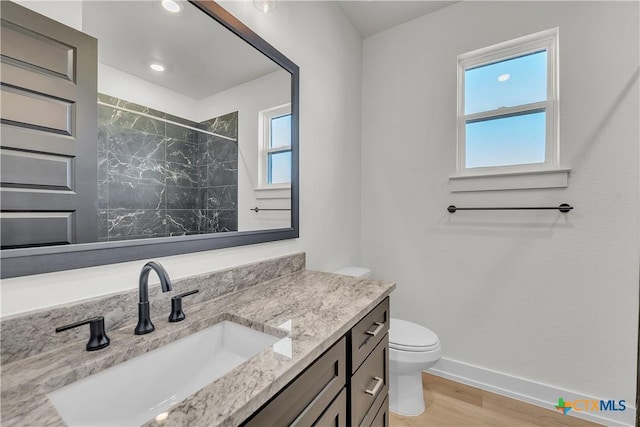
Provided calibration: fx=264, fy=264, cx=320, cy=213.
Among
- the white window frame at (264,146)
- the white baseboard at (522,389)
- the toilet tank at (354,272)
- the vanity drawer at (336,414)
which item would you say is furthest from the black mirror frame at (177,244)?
the white baseboard at (522,389)

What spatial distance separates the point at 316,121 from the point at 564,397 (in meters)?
2.35

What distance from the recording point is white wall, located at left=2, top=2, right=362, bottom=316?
803mm

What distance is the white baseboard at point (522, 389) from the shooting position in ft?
4.99

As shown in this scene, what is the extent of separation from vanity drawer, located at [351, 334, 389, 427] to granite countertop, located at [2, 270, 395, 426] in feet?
0.77

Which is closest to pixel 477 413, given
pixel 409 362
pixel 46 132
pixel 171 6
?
pixel 409 362

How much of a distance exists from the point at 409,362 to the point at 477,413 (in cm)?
62

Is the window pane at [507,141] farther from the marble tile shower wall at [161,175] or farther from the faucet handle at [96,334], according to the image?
the faucet handle at [96,334]

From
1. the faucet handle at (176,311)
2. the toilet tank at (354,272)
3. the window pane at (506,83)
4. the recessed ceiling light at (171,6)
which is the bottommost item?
the toilet tank at (354,272)

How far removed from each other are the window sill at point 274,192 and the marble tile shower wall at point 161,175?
0.16m

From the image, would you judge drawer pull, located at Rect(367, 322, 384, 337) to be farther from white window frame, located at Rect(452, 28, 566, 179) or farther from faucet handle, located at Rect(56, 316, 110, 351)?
white window frame, located at Rect(452, 28, 566, 179)

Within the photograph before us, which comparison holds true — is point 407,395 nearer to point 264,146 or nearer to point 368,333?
point 368,333

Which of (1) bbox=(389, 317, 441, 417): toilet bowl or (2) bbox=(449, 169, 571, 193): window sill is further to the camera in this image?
(2) bbox=(449, 169, 571, 193): window sill

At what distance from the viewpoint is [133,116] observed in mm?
851

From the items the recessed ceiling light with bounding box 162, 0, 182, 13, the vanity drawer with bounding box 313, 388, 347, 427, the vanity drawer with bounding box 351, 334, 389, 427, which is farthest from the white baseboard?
the recessed ceiling light with bounding box 162, 0, 182, 13
